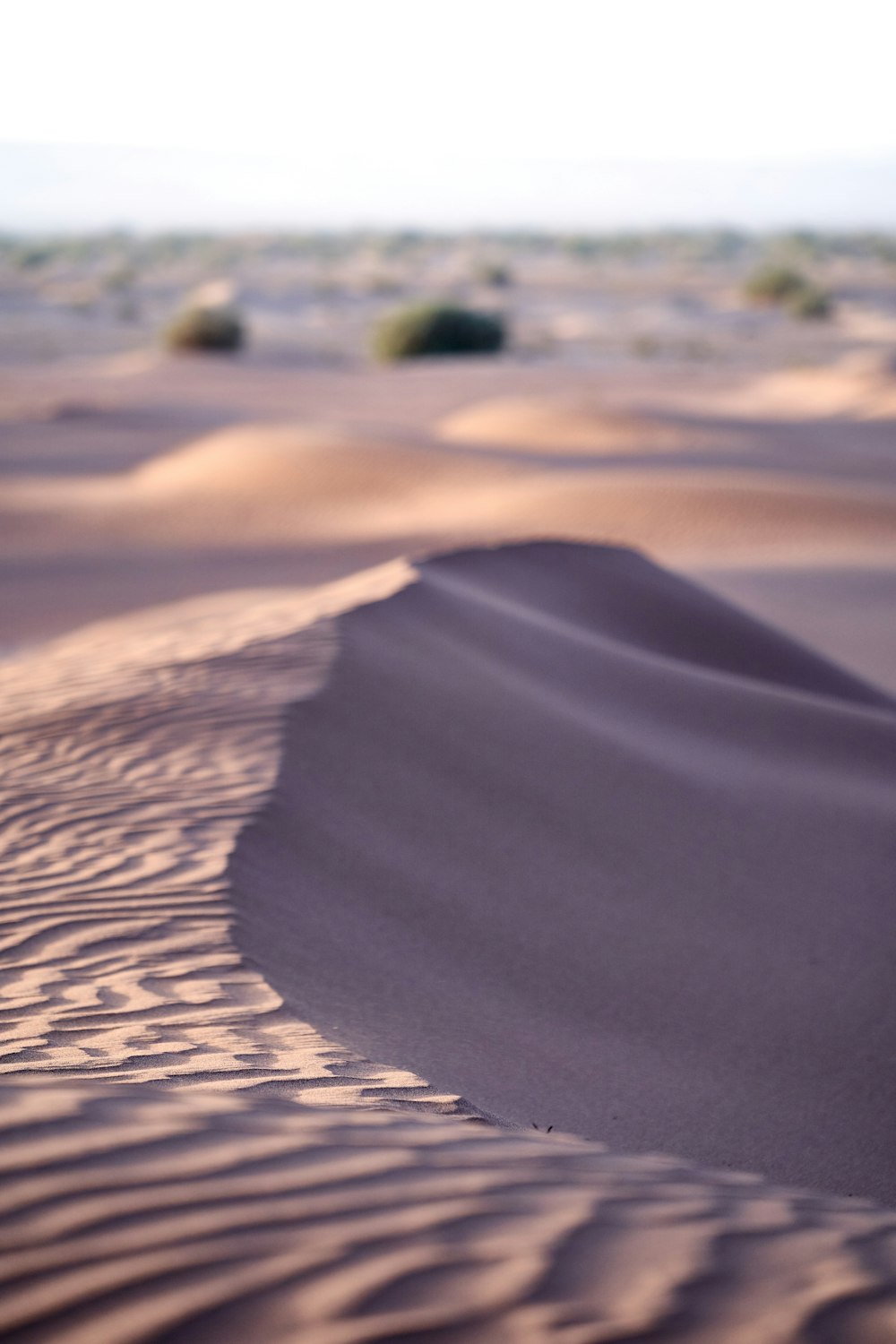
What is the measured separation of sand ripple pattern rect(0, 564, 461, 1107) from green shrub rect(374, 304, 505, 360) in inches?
1110

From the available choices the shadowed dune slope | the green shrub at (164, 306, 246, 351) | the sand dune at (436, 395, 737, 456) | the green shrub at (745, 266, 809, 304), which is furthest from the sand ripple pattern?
the green shrub at (745, 266, 809, 304)

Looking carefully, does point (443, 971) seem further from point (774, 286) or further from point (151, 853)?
point (774, 286)

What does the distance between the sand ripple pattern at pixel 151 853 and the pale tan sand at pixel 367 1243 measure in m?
0.91

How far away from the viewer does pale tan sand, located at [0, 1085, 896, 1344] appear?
2.26 meters

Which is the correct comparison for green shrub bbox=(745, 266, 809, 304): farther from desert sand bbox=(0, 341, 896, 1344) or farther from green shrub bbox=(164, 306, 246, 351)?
desert sand bbox=(0, 341, 896, 1344)

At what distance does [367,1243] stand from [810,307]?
49.9 meters

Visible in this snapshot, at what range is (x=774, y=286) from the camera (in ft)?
178

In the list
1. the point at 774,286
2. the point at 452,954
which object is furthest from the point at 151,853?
the point at 774,286

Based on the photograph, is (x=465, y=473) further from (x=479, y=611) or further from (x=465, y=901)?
(x=465, y=901)

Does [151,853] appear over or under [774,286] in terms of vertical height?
under

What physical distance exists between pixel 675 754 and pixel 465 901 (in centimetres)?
234

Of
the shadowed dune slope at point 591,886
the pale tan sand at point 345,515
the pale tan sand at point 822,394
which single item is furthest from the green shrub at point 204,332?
the shadowed dune slope at point 591,886

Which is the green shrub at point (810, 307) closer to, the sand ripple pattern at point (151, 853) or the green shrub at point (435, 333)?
the green shrub at point (435, 333)

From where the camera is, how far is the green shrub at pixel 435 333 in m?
36.7
